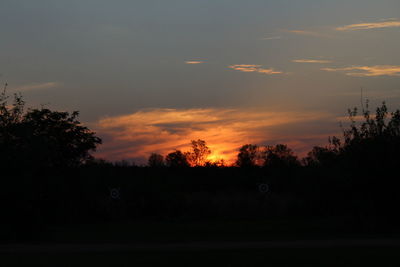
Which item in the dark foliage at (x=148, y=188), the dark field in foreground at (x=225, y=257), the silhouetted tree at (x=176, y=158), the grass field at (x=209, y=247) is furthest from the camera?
the silhouetted tree at (x=176, y=158)

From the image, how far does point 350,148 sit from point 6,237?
1926cm

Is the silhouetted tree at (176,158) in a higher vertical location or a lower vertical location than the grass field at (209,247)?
higher

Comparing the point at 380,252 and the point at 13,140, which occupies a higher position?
the point at 13,140

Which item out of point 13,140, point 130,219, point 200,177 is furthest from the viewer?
point 200,177

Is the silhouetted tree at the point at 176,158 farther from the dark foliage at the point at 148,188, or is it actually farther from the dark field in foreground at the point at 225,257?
the dark field in foreground at the point at 225,257

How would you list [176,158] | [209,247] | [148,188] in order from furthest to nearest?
1. [176,158]
2. [148,188]
3. [209,247]

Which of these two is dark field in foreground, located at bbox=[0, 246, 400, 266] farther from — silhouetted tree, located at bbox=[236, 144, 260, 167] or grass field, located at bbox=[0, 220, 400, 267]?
silhouetted tree, located at bbox=[236, 144, 260, 167]

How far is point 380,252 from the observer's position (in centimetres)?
2291

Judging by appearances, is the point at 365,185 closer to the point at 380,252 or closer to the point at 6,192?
the point at 380,252

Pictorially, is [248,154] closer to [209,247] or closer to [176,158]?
[176,158]

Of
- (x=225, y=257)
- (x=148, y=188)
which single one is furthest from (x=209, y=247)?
(x=148, y=188)

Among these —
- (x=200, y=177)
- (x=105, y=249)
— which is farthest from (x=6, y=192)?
(x=200, y=177)

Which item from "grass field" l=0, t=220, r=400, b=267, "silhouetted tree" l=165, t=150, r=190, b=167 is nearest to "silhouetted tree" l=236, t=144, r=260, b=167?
"silhouetted tree" l=165, t=150, r=190, b=167

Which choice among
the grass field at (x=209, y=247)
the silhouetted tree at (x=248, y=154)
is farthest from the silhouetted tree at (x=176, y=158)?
the grass field at (x=209, y=247)
